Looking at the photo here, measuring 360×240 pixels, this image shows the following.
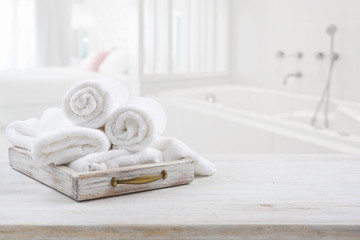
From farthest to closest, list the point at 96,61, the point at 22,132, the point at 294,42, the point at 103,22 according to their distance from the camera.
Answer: the point at 103,22, the point at 96,61, the point at 294,42, the point at 22,132

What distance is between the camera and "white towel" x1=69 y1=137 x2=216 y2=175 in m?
0.82

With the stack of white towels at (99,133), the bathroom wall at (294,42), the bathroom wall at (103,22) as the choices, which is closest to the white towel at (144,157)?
the stack of white towels at (99,133)

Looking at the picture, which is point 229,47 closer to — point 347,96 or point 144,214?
point 347,96

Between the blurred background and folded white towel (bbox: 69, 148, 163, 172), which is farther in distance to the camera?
the blurred background

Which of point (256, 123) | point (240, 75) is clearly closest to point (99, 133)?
A: point (256, 123)

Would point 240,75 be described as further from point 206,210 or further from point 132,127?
point 206,210

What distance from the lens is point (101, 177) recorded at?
0.80 meters

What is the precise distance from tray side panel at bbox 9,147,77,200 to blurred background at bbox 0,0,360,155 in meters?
1.62

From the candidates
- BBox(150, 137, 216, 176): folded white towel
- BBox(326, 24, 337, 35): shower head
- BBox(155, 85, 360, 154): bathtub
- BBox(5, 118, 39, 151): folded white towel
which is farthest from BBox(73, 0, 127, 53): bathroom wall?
BBox(150, 137, 216, 176): folded white towel

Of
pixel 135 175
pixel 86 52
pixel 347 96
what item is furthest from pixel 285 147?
pixel 86 52

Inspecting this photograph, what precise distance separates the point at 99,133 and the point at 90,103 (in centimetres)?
6

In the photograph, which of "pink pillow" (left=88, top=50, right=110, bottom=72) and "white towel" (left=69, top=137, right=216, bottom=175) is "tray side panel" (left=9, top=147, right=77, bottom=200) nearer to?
"white towel" (left=69, top=137, right=216, bottom=175)

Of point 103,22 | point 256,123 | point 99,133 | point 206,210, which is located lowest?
point 256,123
